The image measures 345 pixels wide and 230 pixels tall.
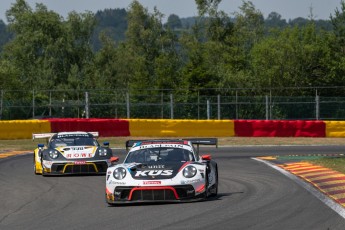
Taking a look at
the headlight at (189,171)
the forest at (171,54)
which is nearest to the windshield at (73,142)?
the headlight at (189,171)

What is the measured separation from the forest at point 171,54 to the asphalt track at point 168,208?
31.3 meters

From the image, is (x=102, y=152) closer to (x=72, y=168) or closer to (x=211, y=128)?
(x=72, y=168)

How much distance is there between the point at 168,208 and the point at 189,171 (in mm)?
1123

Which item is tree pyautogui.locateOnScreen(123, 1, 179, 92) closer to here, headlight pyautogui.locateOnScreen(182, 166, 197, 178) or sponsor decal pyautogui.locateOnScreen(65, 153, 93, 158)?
sponsor decal pyautogui.locateOnScreen(65, 153, 93, 158)

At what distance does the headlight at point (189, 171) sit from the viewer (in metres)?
13.5

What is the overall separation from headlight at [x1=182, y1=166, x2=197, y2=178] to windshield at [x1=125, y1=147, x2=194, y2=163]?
968 millimetres

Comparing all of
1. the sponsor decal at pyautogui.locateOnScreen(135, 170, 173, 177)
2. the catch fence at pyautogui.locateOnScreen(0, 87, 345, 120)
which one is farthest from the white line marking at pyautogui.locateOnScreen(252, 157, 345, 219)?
the catch fence at pyautogui.locateOnScreen(0, 87, 345, 120)

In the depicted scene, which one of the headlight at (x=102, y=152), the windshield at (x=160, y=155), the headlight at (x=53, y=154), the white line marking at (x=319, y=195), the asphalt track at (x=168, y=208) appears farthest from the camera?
the headlight at (x=102, y=152)

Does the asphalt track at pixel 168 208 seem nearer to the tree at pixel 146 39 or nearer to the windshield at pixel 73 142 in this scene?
the windshield at pixel 73 142

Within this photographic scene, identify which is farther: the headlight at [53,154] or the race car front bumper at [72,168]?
the headlight at [53,154]

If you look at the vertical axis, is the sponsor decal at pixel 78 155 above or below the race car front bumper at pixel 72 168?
above

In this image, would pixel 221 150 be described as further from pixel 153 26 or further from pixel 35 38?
pixel 153 26

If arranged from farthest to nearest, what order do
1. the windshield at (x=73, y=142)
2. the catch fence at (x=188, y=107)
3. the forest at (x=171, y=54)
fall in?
1. the forest at (x=171, y=54)
2. the catch fence at (x=188, y=107)
3. the windshield at (x=73, y=142)

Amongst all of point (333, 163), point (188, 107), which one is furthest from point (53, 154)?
point (188, 107)
